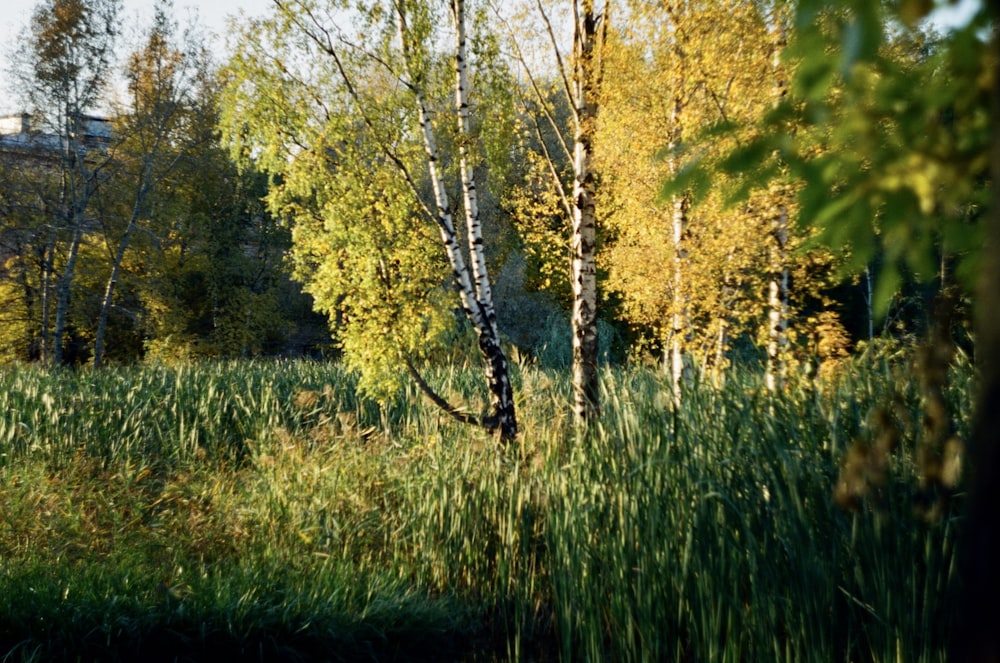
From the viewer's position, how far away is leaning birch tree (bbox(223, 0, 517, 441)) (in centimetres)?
649

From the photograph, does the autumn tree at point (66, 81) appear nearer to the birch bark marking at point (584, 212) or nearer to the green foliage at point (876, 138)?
the birch bark marking at point (584, 212)

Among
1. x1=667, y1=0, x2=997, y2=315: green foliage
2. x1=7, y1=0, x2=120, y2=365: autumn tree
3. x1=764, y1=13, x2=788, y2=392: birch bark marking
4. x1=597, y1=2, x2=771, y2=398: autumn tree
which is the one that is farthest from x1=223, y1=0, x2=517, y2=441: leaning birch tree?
x1=7, y1=0, x2=120, y2=365: autumn tree

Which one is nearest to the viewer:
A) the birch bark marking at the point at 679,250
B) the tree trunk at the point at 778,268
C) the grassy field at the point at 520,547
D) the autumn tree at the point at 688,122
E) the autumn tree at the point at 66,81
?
the grassy field at the point at 520,547

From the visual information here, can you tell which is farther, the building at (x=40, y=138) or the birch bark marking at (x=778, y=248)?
the building at (x=40, y=138)

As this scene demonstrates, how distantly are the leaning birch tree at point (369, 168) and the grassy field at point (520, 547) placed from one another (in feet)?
2.97

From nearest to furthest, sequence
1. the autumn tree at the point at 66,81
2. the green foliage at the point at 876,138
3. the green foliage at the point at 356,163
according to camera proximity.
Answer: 1. the green foliage at the point at 876,138
2. the green foliage at the point at 356,163
3. the autumn tree at the point at 66,81

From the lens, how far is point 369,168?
6.94 m

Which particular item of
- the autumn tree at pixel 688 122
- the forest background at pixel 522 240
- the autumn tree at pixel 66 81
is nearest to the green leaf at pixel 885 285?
the forest background at pixel 522 240

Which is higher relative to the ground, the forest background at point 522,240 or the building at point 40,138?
the building at point 40,138

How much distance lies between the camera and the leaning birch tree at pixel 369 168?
649 centimetres

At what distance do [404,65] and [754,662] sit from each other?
5702 millimetres

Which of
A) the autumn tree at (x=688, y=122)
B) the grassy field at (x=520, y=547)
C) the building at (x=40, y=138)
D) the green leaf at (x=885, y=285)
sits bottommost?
the grassy field at (x=520, y=547)

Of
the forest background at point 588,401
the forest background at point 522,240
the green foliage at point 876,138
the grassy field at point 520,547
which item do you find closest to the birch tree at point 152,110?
the forest background at point 522,240

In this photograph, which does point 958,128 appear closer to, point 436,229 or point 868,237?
point 868,237
